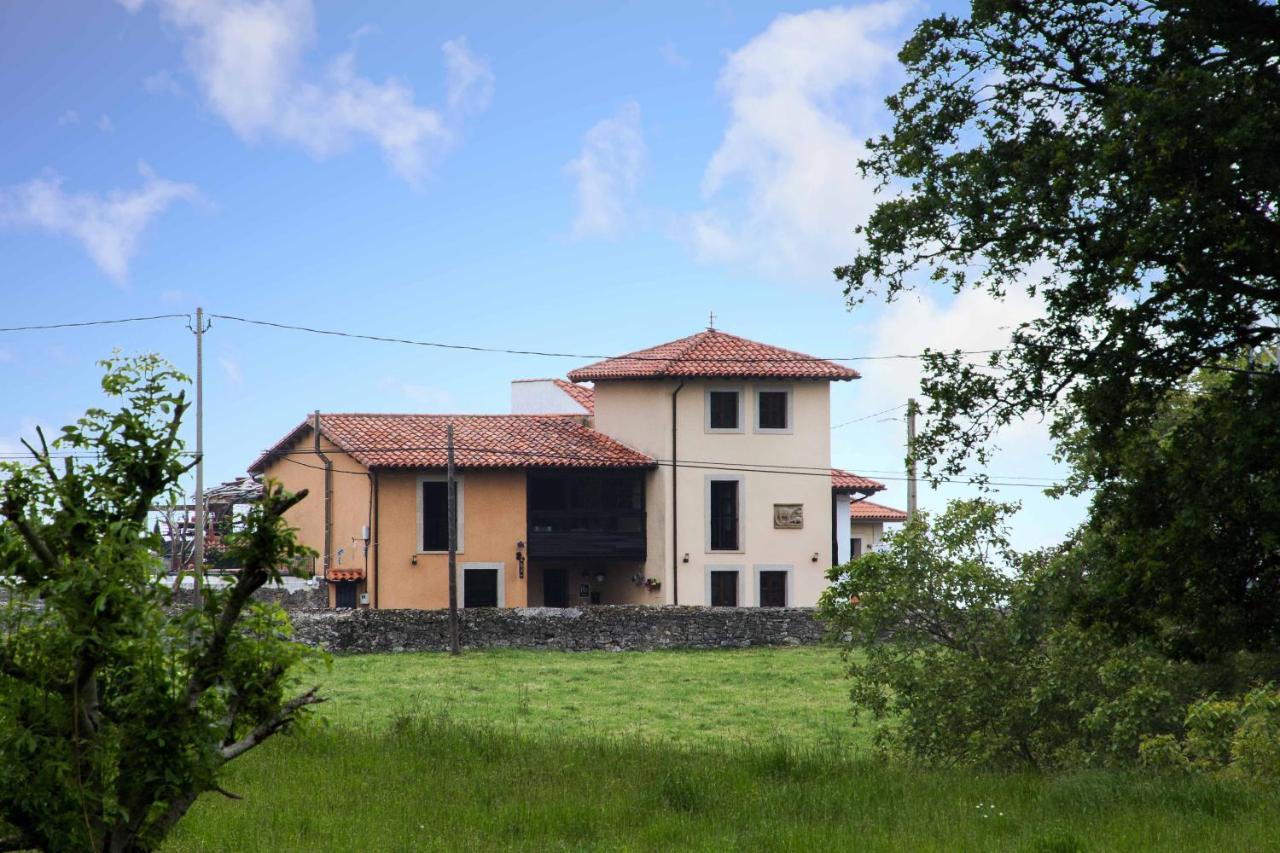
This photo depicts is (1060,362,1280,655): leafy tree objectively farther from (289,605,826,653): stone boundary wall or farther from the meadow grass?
(289,605,826,653): stone boundary wall

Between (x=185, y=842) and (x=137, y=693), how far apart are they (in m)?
4.63

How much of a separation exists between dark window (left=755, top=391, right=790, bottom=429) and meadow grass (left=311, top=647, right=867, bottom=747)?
32.7ft

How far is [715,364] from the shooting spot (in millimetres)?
48250

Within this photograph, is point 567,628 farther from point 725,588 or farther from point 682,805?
point 682,805

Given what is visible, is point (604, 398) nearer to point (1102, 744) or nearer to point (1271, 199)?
point (1102, 744)

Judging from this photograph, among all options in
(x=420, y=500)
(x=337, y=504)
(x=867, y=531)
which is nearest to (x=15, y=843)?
(x=420, y=500)

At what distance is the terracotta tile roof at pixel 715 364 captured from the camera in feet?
157

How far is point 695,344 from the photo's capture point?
165 feet

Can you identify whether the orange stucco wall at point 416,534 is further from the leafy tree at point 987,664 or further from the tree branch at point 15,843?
the tree branch at point 15,843

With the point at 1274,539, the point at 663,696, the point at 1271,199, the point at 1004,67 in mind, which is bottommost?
the point at 663,696

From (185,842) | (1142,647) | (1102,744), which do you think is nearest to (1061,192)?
(1142,647)

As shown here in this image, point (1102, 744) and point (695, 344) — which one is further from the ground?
point (695, 344)

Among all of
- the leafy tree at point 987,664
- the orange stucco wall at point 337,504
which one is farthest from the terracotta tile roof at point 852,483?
the leafy tree at point 987,664

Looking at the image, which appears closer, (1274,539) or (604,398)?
(1274,539)
